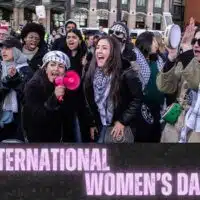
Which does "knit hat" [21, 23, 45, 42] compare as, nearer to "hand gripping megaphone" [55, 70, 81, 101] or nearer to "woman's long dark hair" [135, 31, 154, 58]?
"woman's long dark hair" [135, 31, 154, 58]

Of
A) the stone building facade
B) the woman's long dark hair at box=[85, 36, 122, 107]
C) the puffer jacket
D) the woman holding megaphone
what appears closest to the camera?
the woman holding megaphone

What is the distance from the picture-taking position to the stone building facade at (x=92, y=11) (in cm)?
5807

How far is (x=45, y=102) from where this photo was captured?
4012 millimetres

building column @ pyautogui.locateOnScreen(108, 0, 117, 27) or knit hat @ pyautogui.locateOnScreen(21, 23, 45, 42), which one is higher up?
building column @ pyautogui.locateOnScreen(108, 0, 117, 27)

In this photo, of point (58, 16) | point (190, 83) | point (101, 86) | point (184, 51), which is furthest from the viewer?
point (58, 16)

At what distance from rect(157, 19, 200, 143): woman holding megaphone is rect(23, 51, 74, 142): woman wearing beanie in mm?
929

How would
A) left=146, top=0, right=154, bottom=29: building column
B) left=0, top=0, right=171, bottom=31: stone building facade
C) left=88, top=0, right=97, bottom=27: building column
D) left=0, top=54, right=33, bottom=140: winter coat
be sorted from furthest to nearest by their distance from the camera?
1. left=146, top=0, right=154, bottom=29: building column
2. left=88, top=0, right=97, bottom=27: building column
3. left=0, top=0, right=171, bottom=31: stone building facade
4. left=0, top=54, right=33, bottom=140: winter coat

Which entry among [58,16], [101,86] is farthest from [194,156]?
[58,16]

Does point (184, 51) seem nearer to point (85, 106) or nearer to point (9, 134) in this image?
point (85, 106)

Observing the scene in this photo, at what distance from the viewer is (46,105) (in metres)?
3.95

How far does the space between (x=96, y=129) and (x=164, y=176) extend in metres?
1.29

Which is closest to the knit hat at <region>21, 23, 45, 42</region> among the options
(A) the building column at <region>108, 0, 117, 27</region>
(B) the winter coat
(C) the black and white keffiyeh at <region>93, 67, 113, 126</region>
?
(B) the winter coat

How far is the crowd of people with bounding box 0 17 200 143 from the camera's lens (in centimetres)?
401

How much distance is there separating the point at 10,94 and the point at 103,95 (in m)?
1.01
